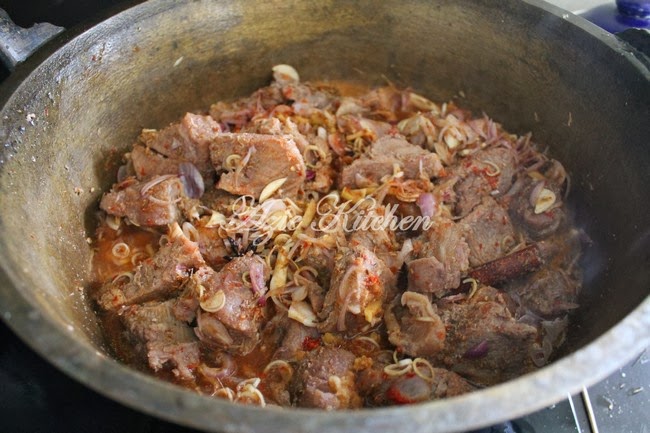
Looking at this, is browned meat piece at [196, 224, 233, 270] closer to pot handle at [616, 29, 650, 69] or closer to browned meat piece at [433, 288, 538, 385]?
browned meat piece at [433, 288, 538, 385]

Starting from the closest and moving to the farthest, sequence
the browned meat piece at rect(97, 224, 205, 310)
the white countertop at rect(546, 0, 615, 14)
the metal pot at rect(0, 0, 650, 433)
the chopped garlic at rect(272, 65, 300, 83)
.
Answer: the metal pot at rect(0, 0, 650, 433), the browned meat piece at rect(97, 224, 205, 310), the chopped garlic at rect(272, 65, 300, 83), the white countertop at rect(546, 0, 615, 14)

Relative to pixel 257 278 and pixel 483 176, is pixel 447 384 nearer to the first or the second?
pixel 257 278

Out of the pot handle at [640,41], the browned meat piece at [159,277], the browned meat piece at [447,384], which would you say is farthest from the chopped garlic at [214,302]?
the pot handle at [640,41]

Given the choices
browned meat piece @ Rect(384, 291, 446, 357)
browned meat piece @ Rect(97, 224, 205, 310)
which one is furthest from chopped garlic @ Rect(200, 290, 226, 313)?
browned meat piece @ Rect(384, 291, 446, 357)

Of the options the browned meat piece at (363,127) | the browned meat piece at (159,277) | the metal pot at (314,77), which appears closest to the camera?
the metal pot at (314,77)

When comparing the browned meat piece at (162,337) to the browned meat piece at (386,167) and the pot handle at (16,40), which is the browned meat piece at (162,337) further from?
the pot handle at (16,40)

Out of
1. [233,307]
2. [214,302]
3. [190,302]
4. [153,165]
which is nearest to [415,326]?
[233,307]
